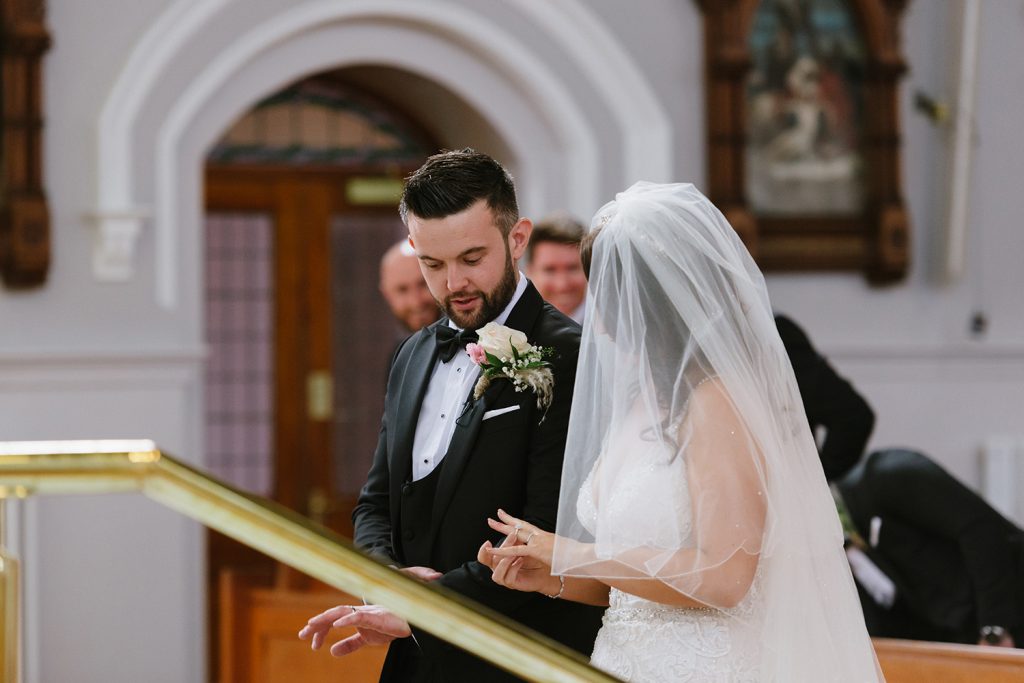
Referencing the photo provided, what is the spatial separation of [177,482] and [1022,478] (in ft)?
22.4

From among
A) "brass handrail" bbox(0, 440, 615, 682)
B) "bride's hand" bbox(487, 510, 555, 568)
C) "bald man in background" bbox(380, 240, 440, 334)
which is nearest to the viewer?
A: "brass handrail" bbox(0, 440, 615, 682)

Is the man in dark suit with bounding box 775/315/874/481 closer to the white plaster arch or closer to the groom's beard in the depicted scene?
the groom's beard

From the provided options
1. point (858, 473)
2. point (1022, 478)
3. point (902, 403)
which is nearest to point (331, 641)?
point (858, 473)

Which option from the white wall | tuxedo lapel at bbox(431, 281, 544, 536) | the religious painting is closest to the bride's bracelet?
tuxedo lapel at bbox(431, 281, 544, 536)

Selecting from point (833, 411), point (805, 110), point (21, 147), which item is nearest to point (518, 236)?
point (833, 411)

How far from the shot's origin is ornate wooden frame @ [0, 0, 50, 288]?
6473 mm

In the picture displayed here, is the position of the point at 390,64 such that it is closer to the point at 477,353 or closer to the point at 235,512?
the point at 477,353

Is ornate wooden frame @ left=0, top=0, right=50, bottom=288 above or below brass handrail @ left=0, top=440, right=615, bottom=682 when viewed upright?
above

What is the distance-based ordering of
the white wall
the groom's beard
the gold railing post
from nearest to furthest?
1. the gold railing post
2. the groom's beard
3. the white wall

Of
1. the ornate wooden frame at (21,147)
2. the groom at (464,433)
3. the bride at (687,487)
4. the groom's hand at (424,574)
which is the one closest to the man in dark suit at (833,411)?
the bride at (687,487)

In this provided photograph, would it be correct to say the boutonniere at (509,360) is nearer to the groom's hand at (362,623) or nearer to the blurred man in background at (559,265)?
the groom's hand at (362,623)

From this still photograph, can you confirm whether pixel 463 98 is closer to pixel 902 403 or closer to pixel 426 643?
pixel 902 403

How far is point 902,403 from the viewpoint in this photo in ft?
25.8

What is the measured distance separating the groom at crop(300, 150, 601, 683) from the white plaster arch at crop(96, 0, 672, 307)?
13.8 feet
